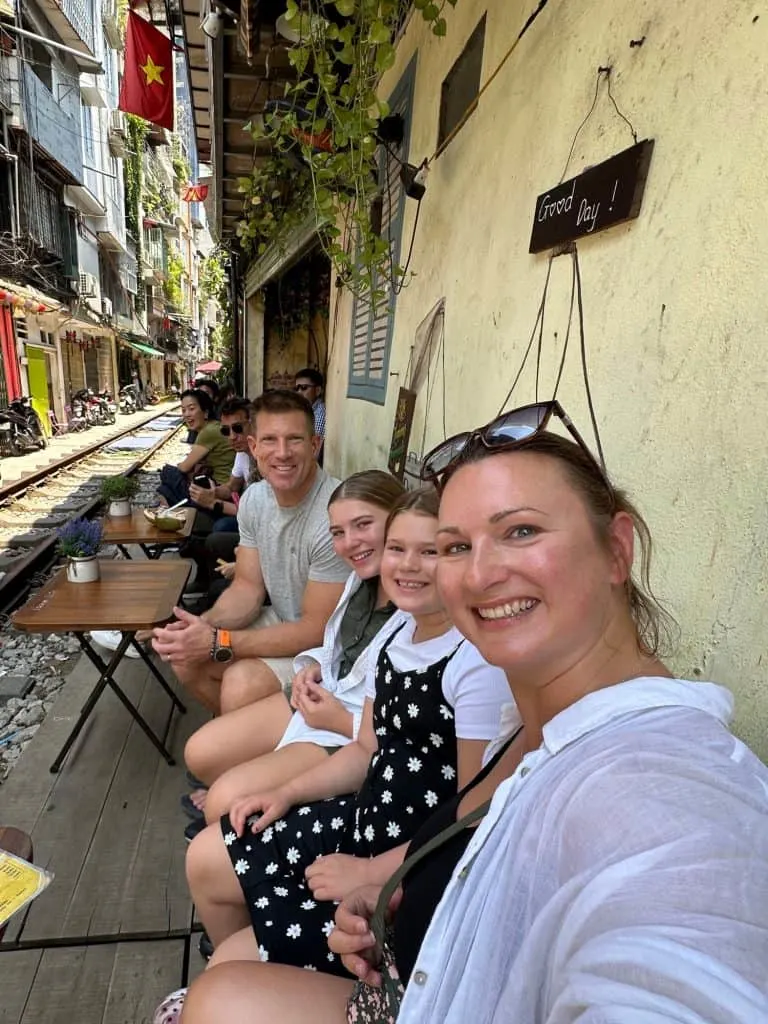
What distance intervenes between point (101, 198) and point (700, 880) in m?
30.1

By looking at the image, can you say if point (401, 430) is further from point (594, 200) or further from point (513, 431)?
point (513, 431)

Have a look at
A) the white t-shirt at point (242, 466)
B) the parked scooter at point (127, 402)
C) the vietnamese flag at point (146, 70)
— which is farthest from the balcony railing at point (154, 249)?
the white t-shirt at point (242, 466)

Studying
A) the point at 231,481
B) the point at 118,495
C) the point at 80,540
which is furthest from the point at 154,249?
the point at 80,540

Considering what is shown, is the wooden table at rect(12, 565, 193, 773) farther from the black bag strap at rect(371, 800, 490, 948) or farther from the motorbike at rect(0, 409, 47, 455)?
the motorbike at rect(0, 409, 47, 455)

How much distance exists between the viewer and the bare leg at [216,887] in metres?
1.56

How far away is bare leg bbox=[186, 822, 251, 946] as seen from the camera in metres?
1.56

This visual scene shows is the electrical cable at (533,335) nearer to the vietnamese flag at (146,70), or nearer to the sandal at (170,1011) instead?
the sandal at (170,1011)

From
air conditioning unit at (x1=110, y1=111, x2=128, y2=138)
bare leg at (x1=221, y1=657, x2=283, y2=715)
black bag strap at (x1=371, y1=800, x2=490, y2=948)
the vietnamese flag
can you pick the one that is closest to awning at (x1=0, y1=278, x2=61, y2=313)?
the vietnamese flag

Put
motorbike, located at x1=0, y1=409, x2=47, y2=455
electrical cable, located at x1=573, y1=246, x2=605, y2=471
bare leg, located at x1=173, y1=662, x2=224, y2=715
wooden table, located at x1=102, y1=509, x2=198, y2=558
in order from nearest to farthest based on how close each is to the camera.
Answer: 1. electrical cable, located at x1=573, y1=246, x2=605, y2=471
2. bare leg, located at x1=173, y1=662, x2=224, y2=715
3. wooden table, located at x1=102, y1=509, x2=198, y2=558
4. motorbike, located at x1=0, y1=409, x2=47, y2=455

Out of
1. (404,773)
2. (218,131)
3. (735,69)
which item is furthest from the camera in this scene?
(218,131)

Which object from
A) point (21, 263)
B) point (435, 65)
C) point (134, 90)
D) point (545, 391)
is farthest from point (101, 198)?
point (545, 391)

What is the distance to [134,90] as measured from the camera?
638cm

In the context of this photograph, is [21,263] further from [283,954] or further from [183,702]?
[283,954]

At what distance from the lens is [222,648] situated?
244 cm
